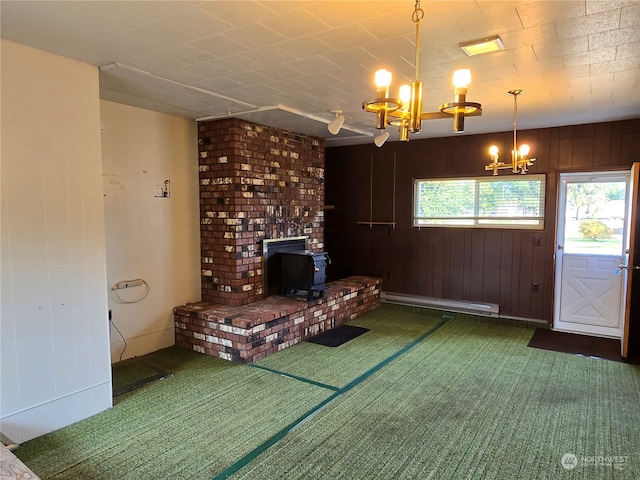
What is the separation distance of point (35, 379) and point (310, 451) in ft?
6.26

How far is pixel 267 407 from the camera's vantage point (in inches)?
124

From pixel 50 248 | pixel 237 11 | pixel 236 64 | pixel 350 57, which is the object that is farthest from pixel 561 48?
pixel 50 248

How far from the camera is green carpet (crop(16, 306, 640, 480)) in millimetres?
2426

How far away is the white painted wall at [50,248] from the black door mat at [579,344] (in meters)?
4.50

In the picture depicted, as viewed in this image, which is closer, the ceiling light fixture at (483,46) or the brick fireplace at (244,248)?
the ceiling light fixture at (483,46)

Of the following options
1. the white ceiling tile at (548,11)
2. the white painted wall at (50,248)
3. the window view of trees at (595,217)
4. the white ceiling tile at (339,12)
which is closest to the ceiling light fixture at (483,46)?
the white ceiling tile at (548,11)

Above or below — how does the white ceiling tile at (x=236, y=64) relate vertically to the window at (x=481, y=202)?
above

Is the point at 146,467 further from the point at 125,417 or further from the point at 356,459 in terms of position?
the point at 356,459

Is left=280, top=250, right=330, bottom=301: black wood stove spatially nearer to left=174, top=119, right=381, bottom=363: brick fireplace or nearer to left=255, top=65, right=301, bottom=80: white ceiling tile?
left=174, top=119, right=381, bottom=363: brick fireplace

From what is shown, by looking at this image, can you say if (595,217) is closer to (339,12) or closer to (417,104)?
(417,104)

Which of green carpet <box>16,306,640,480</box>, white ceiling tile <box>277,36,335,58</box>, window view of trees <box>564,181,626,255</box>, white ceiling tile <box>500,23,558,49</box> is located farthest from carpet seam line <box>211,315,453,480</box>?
white ceiling tile <box>500,23,558,49</box>

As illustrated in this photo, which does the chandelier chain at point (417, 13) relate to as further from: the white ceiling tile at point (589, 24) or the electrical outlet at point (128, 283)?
the electrical outlet at point (128, 283)

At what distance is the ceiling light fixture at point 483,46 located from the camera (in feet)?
8.15

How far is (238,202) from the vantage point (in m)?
4.67
